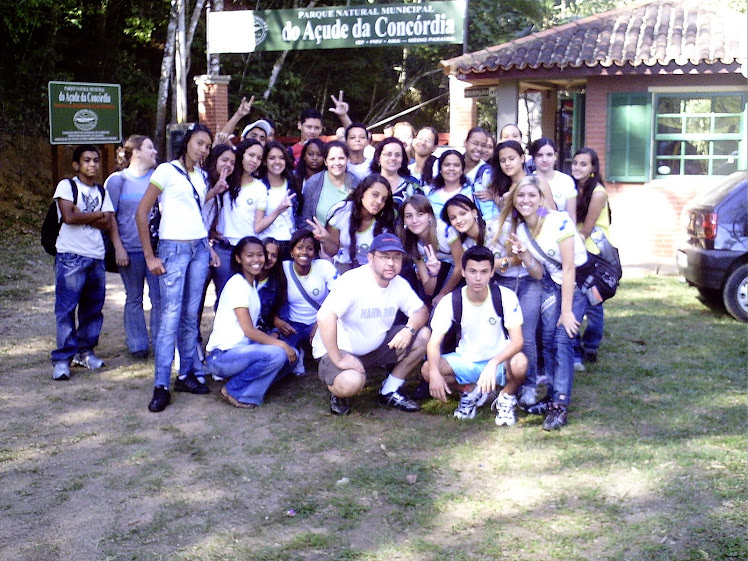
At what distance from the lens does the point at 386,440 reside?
18.7ft

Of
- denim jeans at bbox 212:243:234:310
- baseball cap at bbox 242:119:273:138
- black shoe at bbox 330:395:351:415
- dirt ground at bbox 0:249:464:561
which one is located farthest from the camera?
baseball cap at bbox 242:119:273:138

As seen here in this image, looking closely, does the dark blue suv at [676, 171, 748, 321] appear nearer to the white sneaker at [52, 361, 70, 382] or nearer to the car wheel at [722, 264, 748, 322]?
the car wheel at [722, 264, 748, 322]

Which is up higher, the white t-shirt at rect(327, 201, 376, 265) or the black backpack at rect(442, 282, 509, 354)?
the white t-shirt at rect(327, 201, 376, 265)

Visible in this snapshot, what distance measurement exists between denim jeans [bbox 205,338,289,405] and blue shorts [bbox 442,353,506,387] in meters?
1.16

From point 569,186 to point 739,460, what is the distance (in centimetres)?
233

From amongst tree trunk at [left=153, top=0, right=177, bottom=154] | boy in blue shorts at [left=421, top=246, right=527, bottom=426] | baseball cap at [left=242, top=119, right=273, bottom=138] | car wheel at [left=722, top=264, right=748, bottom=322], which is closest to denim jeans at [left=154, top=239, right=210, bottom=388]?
baseball cap at [left=242, top=119, right=273, bottom=138]

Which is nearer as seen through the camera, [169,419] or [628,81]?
[169,419]

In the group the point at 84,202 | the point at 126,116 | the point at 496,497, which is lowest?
the point at 496,497

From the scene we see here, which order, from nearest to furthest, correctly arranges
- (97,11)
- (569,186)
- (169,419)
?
1. (169,419)
2. (569,186)
3. (97,11)

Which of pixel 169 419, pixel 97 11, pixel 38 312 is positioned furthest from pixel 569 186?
pixel 97 11

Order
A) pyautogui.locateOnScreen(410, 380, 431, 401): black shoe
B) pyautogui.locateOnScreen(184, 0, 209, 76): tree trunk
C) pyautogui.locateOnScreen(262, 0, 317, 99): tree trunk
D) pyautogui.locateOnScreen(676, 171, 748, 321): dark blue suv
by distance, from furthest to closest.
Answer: pyautogui.locateOnScreen(262, 0, 317, 99): tree trunk
pyautogui.locateOnScreen(184, 0, 209, 76): tree trunk
pyautogui.locateOnScreen(676, 171, 748, 321): dark blue suv
pyautogui.locateOnScreen(410, 380, 431, 401): black shoe

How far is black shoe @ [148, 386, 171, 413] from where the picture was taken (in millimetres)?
6270

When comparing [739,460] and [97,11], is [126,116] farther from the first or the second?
[739,460]

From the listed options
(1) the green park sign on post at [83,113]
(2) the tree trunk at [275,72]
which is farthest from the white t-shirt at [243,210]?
(2) the tree trunk at [275,72]
